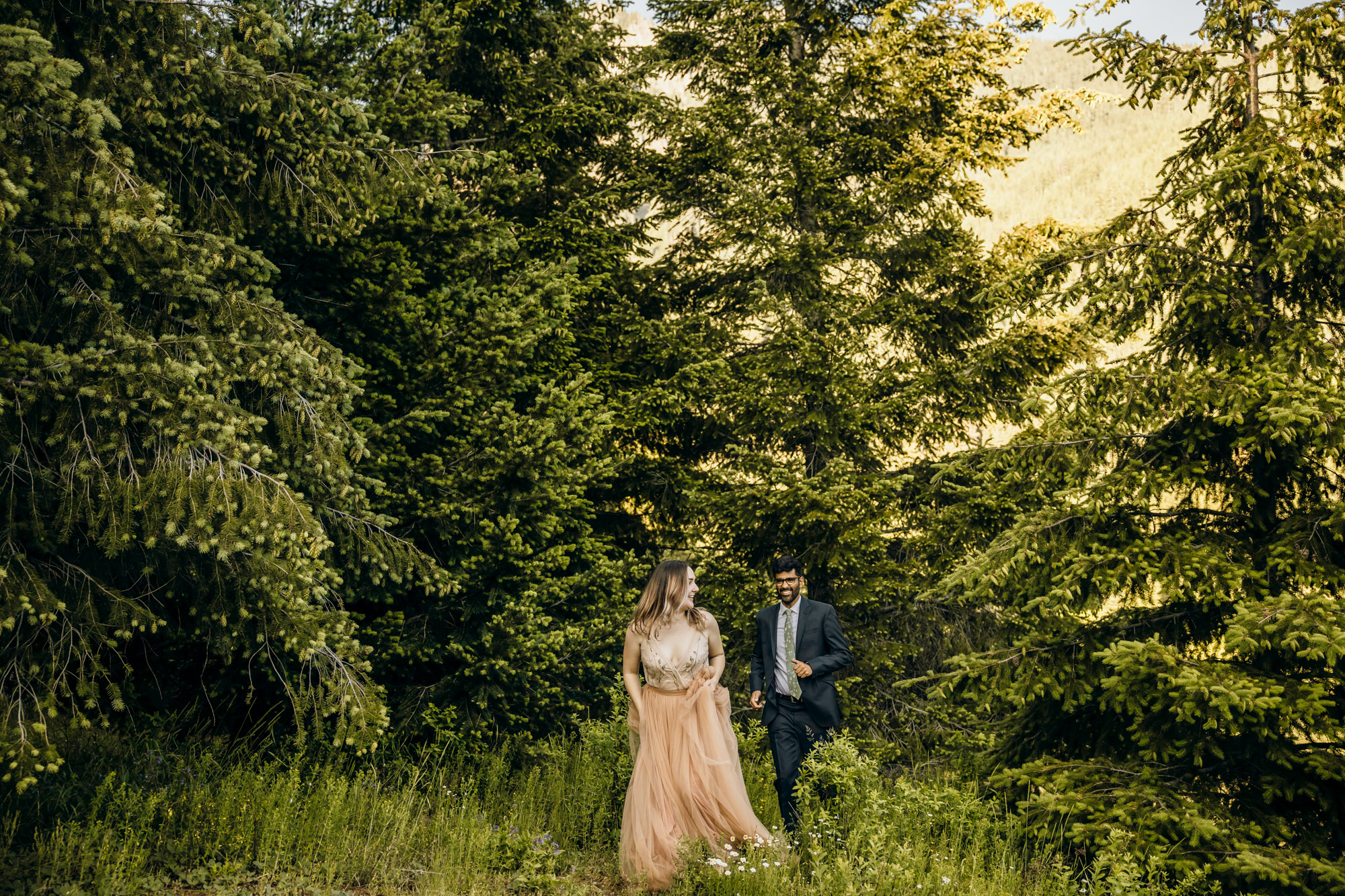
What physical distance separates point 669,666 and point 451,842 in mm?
1919

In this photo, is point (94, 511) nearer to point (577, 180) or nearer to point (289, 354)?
point (289, 354)

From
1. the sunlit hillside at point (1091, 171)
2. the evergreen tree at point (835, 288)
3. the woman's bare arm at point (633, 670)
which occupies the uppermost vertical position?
the sunlit hillside at point (1091, 171)

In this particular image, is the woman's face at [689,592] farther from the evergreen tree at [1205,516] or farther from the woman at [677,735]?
the evergreen tree at [1205,516]

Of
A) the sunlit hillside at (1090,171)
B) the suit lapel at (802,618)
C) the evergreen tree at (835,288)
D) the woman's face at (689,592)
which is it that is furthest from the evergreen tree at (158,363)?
the sunlit hillside at (1090,171)

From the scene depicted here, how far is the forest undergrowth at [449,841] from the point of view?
5.54 m

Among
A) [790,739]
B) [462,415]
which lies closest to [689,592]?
[790,739]

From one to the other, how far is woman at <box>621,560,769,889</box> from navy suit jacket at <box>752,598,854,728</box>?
950 millimetres

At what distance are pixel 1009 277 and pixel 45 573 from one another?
277 inches

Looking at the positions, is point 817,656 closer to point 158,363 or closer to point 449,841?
point 449,841

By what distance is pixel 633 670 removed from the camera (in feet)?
21.7

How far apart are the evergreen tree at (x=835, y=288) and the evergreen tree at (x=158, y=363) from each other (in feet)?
16.6

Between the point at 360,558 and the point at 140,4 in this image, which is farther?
the point at 360,558

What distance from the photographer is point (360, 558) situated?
8094mm

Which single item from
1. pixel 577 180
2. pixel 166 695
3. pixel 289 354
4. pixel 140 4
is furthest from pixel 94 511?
pixel 577 180
